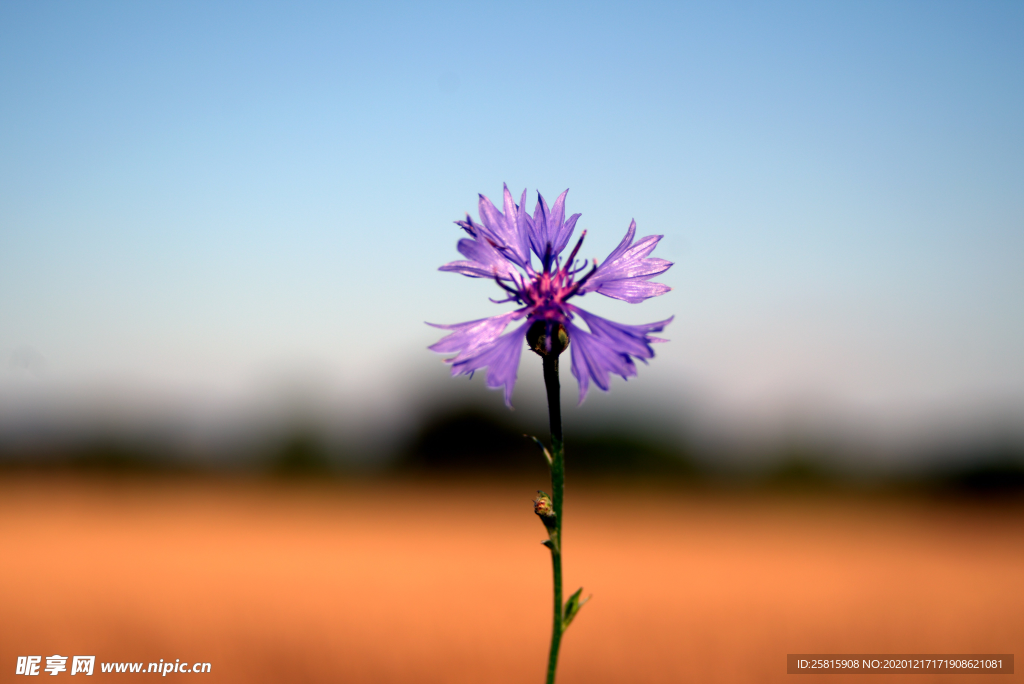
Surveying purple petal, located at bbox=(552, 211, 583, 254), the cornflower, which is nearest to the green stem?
the cornflower

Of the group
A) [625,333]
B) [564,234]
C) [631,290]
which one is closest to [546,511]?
[625,333]

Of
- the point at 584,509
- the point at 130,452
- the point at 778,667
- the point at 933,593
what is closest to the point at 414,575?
the point at 778,667

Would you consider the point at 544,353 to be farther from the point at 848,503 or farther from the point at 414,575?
the point at 848,503

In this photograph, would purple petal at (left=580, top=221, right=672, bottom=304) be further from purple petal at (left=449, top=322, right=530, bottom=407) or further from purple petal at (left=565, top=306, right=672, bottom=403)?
purple petal at (left=449, top=322, right=530, bottom=407)

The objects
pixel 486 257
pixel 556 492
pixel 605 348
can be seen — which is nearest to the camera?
pixel 556 492

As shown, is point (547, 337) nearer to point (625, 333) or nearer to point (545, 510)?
point (625, 333)
